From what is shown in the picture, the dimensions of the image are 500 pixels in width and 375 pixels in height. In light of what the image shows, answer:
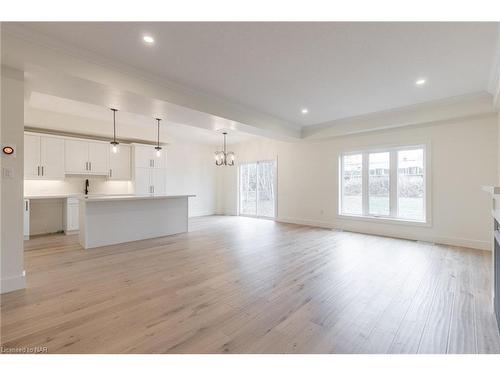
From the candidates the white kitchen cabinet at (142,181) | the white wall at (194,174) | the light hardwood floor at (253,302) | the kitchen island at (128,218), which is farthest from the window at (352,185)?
the white kitchen cabinet at (142,181)

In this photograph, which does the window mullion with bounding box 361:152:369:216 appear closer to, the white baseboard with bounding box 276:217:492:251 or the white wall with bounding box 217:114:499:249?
the white wall with bounding box 217:114:499:249

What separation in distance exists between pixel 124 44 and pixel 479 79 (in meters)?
5.09

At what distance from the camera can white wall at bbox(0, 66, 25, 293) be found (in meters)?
2.45

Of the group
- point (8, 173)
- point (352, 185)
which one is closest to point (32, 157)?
point (8, 173)

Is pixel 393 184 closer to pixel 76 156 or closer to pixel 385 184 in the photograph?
pixel 385 184

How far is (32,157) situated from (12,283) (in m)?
3.97

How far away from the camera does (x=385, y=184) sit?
18.0 feet

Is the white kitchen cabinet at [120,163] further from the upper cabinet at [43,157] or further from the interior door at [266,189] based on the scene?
the interior door at [266,189]

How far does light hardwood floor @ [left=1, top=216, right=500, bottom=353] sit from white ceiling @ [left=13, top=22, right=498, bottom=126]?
9.36 ft

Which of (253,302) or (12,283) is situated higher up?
(12,283)

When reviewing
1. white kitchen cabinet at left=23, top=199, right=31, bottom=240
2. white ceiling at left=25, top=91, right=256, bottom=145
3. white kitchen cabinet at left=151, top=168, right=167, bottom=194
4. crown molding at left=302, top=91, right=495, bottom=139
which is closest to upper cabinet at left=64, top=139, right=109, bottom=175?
white ceiling at left=25, top=91, right=256, bottom=145

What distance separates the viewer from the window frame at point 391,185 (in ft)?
16.0

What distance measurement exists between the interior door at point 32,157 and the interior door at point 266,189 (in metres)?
6.12
